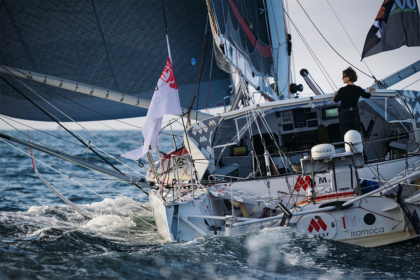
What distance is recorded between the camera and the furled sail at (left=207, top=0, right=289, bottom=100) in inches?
324

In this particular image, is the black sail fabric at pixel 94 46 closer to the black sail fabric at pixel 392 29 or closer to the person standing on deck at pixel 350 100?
the black sail fabric at pixel 392 29

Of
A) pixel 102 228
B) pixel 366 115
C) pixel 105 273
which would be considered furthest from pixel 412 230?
pixel 102 228

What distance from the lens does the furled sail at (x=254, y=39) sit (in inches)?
324

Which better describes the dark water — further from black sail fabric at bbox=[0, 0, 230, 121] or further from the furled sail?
black sail fabric at bbox=[0, 0, 230, 121]

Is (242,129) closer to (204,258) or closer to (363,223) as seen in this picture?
(363,223)

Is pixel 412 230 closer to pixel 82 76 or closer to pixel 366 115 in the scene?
pixel 366 115

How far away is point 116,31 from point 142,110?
2.52m

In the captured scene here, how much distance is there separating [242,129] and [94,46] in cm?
500

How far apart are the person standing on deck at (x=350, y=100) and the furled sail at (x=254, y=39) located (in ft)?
7.20

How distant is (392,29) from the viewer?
9.45 metres

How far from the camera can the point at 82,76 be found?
34.7ft

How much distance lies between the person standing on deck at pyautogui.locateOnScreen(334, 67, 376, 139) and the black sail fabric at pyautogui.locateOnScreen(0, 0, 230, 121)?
5785 mm

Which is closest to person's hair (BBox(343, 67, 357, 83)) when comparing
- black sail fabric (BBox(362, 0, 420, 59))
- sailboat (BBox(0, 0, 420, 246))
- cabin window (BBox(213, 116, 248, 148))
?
→ sailboat (BBox(0, 0, 420, 246))

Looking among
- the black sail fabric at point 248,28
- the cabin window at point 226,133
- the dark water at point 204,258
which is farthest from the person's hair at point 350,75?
the dark water at point 204,258
